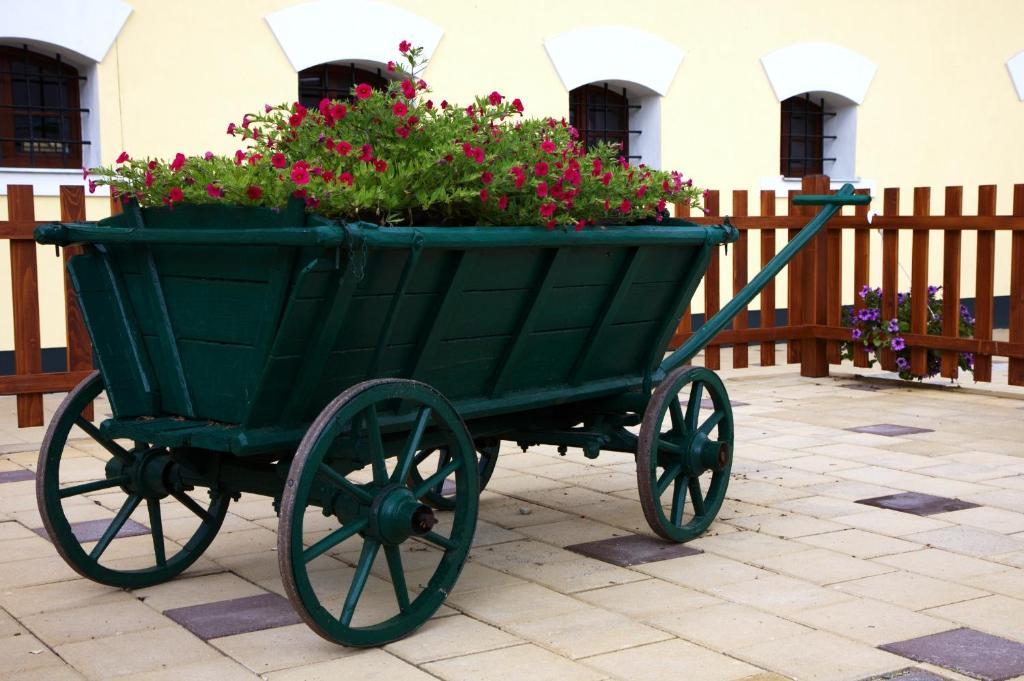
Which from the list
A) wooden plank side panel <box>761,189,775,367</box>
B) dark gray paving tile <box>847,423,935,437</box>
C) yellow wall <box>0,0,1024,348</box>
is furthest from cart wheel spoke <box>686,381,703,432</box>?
yellow wall <box>0,0,1024,348</box>

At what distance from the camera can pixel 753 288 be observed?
4844 mm

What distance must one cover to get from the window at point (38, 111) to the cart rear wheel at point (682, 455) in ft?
17.0

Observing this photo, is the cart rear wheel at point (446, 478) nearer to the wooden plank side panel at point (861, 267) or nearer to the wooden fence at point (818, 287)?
the wooden fence at point (818, 287)

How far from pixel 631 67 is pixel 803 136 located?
2198mm

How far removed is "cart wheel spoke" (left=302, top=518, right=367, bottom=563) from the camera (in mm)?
3277

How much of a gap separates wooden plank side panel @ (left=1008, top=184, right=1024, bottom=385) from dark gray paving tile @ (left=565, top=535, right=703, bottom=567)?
396 centimetres

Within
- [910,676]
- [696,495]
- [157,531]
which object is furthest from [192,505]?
[910,676]

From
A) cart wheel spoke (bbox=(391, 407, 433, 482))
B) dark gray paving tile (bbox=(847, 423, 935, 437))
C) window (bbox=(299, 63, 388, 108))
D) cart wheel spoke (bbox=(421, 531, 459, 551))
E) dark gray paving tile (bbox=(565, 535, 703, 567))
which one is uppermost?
window (bbox=(299, 63, 388, 108))

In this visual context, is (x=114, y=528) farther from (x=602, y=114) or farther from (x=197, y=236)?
(x=602, y=114)

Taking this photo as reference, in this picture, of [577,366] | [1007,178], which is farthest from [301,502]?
[1007,178]

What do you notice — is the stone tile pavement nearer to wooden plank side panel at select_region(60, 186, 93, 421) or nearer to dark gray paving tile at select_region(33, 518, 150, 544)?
dark gray paving tile at select_region(33, 518, 150, 544)

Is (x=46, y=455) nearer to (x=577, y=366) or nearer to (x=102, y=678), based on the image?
(x=102, y=678)

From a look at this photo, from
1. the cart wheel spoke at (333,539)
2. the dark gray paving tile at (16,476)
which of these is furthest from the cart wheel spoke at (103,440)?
the dark gray paving tile at (16,476)

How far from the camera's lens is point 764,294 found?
28.6 ft
